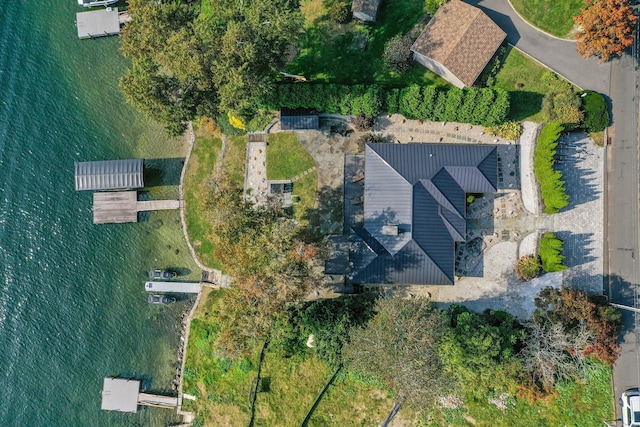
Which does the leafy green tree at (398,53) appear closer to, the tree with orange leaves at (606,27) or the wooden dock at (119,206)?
the tree with orange leaves at (606,27)

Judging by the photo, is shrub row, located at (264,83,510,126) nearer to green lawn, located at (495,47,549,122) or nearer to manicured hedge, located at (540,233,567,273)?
green lawn, located at (495,47,549,122)

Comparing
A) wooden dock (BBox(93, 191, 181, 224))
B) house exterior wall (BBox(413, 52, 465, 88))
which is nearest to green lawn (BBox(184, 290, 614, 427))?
wooden dock (BBox(93, 191, 181, 224))

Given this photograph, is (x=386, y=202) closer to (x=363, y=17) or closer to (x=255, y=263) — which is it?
(x=255, y=263)

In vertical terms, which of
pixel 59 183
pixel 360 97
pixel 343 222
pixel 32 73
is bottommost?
pixel 343 222

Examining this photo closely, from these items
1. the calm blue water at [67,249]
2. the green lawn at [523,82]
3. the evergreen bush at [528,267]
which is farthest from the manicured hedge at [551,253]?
the calm blue water at [67,249]

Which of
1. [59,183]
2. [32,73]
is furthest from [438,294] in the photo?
[32,73]

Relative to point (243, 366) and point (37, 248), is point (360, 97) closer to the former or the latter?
point (243, 366)

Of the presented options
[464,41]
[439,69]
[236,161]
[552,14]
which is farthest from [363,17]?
[236,161]
